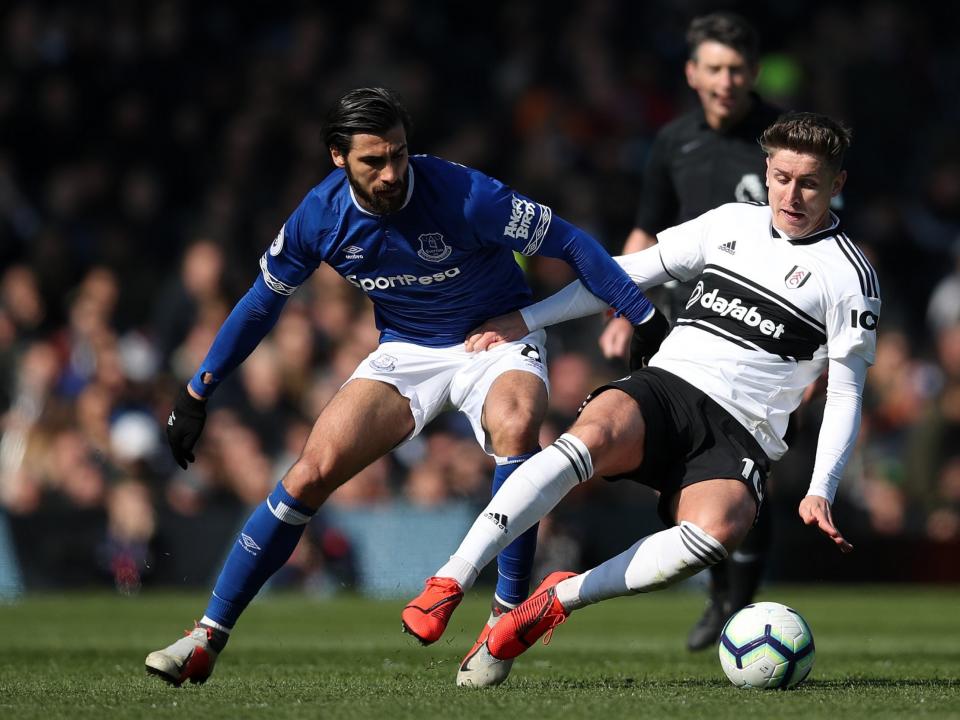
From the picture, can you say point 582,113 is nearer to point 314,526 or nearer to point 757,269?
point 314,526

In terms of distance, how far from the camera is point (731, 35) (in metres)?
7.46

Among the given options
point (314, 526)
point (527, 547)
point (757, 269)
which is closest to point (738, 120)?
point (757, 269)

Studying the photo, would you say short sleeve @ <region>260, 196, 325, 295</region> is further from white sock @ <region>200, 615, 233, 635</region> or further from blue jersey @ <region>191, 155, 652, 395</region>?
white sock @ <region>200, 615, 233, 635</region>

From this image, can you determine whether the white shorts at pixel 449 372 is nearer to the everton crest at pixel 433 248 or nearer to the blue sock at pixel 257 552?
the everton crest at pixel 433 248

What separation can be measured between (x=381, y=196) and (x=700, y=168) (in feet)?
7.43

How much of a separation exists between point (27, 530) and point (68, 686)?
654cm

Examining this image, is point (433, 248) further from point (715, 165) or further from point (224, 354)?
point (715, 165)

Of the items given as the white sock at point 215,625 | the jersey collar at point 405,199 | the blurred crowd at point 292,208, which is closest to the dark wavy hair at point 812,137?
the jersey collar at point 405,199

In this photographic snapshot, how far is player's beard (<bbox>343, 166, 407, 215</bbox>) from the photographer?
5.95m

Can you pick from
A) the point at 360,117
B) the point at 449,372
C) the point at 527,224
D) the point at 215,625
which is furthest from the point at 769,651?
the point at 360,117

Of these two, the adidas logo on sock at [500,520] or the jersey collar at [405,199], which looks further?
the jersey collar at [405,199]

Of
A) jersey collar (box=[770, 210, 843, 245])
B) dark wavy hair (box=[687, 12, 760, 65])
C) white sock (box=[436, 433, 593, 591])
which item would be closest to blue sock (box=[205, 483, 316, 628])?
white sock (box=[436, 433, 593, 591])

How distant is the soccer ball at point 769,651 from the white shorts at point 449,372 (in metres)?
1.23

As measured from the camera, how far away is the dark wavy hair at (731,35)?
7462mm
